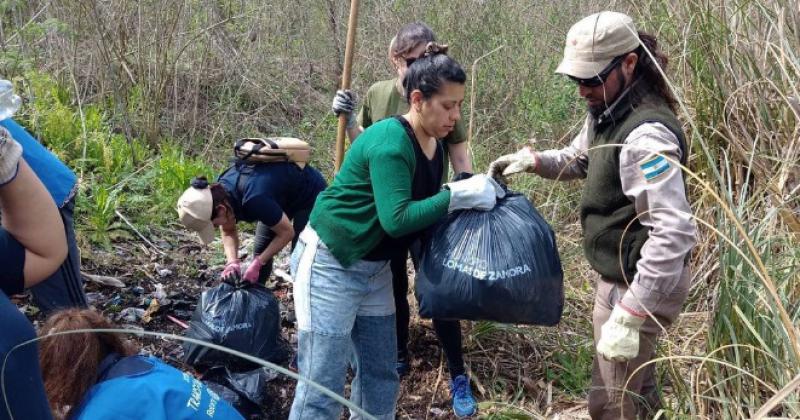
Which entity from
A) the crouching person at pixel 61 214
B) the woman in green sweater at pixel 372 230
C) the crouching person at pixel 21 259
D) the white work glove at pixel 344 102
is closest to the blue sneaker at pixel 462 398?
the woman in green sweater at pixel 372 230

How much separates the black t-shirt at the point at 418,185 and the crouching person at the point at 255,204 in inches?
40.2

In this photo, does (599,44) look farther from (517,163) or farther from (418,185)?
(418,185)

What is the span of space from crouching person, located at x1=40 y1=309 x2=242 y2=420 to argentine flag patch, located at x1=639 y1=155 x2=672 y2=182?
144cm

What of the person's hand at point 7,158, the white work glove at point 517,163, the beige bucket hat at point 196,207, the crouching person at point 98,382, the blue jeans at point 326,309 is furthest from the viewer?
the beige bucket hat at point 196,207

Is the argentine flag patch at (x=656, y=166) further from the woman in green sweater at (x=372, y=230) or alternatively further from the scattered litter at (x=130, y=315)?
the scattered litter at (x=130, y=315)

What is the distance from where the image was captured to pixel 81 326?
7.55ft

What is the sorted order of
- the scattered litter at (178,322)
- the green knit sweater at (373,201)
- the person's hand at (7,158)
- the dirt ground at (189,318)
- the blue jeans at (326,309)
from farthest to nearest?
the scattered litter at (178,322) → the dirt ground at (189,318) → the blue jeans at (326,309) → the green knit sweater at (373,201) → the person's hand at (7,158)

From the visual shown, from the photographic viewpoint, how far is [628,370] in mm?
2705

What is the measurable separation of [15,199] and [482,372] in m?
2.81

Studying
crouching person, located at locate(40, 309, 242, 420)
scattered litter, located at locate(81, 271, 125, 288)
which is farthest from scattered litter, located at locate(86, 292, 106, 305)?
crouching person, located at locate(40, 309, 242, 420)

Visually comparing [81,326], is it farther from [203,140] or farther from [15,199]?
[203,140]

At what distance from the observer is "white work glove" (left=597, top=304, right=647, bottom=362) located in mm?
2447

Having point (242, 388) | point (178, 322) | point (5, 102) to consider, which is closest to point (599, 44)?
point (5, 102)

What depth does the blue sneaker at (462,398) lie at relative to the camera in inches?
147
